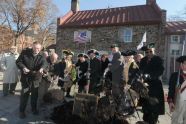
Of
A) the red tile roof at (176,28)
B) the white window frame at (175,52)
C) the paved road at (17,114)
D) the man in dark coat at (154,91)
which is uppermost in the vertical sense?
the red tile roof at (176,28)

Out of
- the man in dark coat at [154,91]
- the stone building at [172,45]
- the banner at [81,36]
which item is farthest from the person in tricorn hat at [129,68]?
the banner at [81,36]

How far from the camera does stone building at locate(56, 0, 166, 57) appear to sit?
101 feet

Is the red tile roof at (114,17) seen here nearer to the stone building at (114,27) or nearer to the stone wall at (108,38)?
the stone building at (114,27)

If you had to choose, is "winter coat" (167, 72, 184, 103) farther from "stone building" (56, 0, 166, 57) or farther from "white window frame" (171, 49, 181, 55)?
"white window frame" (171, 49, 181, 55)

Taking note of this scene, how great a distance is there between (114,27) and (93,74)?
74.9ft

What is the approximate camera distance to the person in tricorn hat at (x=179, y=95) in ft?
22.2

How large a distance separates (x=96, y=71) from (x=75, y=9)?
2859 centimetres

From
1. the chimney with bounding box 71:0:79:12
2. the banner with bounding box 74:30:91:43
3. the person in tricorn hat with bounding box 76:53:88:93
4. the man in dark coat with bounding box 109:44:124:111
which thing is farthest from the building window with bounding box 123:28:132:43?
the man in dark coat with bounding box 109:44:124:111

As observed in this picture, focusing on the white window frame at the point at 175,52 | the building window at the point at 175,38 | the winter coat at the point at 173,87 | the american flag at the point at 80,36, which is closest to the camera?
the winter coat at the point at 173,87

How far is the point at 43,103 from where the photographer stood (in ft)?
33.3

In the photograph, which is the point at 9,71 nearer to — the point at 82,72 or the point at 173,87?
the point at 82,72

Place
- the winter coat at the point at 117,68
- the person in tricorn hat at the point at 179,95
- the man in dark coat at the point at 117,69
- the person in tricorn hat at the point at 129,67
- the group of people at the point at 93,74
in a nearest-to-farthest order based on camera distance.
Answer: the person in tricorn hat at the point at 179,95
the group of people at the point at 93,74
the man in dark coat at the point at 117,69
the person in tricorn hat at the point at 129,67
the winter coat at the point at 117,68

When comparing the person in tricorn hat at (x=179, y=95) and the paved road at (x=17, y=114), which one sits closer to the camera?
the person in tricorn hat at (x=179, y=95)

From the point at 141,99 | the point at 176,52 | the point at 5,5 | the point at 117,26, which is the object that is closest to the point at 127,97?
the point at 141,99
